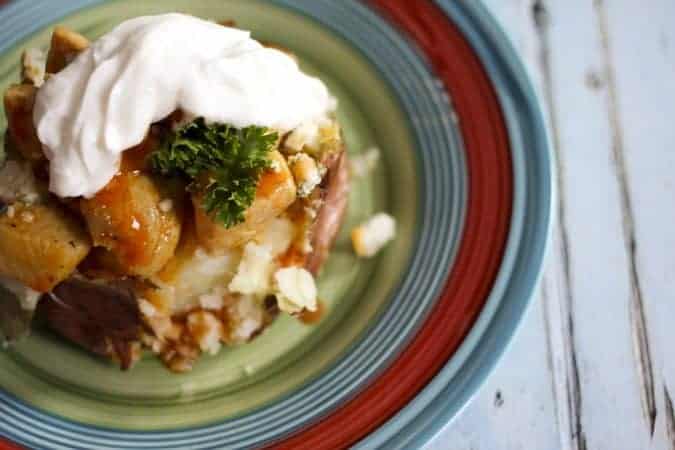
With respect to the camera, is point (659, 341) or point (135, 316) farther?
point (659, 341)

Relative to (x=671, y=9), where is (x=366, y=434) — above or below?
below

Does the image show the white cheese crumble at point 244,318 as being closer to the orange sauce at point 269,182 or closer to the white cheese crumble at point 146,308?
the white cheese crumble at point 146,308

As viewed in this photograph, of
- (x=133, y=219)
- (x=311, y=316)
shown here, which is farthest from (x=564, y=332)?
(x=133, y=219)

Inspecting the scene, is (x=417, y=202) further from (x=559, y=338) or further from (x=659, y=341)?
(x=659, y=341)

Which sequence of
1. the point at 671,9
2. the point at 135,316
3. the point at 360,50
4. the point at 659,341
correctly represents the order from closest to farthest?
the point at 135,316
the point at 659,341
the point at 360,50
the point at 671,9

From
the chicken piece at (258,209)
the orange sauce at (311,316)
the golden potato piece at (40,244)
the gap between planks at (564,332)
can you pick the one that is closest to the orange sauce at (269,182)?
the chicken piece at (258,209)

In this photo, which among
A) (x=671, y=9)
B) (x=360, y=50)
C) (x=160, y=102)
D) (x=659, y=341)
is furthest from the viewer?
(x=671, y=9)

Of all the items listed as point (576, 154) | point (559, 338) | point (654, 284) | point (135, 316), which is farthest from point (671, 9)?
point (135, 316)

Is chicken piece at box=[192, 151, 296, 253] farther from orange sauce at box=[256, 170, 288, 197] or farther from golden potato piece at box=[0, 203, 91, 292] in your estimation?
golden potato piece at box=[0, 203, 91, 292]
